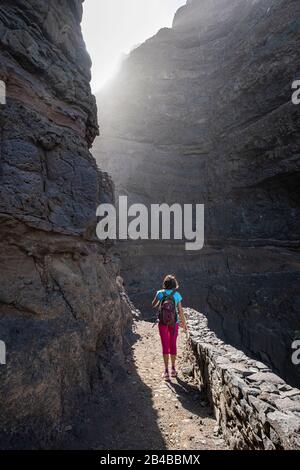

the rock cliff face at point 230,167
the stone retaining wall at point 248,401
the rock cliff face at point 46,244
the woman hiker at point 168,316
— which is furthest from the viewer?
the rock cliff face at point 230,167

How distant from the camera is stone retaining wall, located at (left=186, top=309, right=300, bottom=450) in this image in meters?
3.54

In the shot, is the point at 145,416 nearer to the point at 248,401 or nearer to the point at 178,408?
the point at 178,408

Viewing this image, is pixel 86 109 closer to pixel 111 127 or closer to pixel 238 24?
pixel 111 127

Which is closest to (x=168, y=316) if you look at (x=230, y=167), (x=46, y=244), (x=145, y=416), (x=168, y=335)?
(x=168, y=335)

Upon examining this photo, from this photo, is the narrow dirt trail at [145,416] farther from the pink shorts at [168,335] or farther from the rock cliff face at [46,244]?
the pink shorts at [168,335]

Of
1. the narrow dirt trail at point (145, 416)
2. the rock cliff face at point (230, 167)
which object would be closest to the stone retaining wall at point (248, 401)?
the narrow dirt trail at point (145, 416)

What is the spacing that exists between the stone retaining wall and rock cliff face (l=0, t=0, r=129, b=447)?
2566 mm

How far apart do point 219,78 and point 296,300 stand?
25.4m

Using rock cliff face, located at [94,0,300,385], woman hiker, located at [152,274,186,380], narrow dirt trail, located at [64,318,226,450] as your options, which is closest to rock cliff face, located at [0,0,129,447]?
narrow dirt trail, located at [64,318,226,450]

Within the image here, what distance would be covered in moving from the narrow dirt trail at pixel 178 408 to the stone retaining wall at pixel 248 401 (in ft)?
0.87

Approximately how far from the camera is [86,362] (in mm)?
6277

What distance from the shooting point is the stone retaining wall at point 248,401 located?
354 centimetres

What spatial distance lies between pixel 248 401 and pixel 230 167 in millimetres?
27044

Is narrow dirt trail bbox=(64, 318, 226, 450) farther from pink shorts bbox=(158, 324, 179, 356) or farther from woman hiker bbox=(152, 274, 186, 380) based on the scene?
pink shorts bbox=(158, 324, 179, 356)
